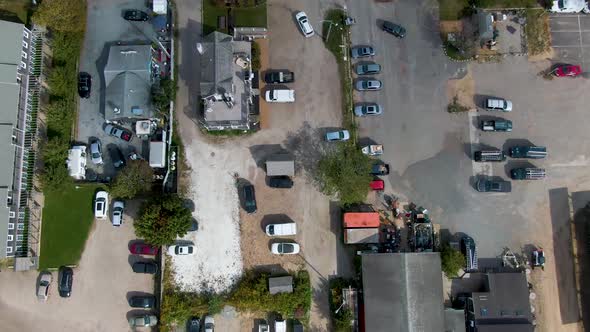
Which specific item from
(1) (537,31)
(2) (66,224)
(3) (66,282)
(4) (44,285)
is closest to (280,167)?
(2) (66,224)

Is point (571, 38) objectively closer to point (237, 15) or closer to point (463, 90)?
point (463, 90)

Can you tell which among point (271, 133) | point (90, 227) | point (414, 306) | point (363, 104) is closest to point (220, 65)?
point (271, 133)

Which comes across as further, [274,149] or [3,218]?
[274,149]

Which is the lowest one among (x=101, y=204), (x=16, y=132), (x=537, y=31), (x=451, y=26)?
(x=101, y=204)

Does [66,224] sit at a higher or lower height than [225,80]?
lower

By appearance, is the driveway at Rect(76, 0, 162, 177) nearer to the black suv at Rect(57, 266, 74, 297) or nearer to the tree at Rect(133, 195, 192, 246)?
the tree at Rect(133, 195, 192, 246)

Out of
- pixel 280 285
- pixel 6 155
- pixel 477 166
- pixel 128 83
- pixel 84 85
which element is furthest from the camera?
pixel 477 166

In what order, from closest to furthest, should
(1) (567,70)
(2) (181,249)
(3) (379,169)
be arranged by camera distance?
(2) (181,249) < (3) (379,169) < (1) (567,70)

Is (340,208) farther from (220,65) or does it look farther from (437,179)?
(220,65)
